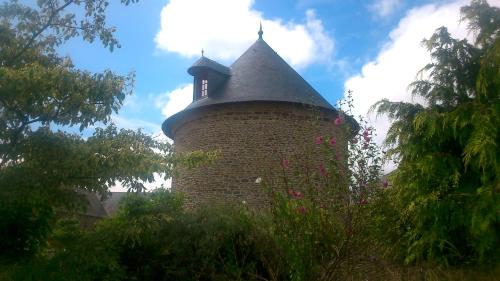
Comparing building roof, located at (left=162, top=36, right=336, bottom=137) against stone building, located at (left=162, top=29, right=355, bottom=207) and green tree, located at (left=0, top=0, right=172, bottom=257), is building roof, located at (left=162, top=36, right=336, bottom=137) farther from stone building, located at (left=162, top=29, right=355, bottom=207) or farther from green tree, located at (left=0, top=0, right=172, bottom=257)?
green tree, located at (left=0, top=0, right=172, bottom=257)

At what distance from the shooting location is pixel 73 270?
5656mm

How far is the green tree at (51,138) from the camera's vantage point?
5.16m

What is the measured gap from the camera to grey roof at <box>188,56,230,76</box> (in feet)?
49.3

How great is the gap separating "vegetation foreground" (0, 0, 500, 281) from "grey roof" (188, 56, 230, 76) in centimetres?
759

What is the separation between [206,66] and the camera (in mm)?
15031

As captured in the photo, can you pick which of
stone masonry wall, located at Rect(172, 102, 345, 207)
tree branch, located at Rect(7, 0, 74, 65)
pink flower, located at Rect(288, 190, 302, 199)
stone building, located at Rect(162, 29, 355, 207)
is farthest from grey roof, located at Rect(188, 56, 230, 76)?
pink flower, located at Rect(288, 190, 302, 199)

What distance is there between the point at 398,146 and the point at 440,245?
202 cm

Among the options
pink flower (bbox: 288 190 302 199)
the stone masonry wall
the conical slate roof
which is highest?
the conical slate roof

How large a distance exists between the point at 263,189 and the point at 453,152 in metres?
4.19

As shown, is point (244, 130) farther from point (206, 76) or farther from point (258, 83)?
point (206, 76)

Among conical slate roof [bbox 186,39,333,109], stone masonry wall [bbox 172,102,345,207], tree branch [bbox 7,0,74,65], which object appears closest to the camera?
tree branch [bbox 7,0,74,65]

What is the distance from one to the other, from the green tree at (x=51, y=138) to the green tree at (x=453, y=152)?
14.3ft

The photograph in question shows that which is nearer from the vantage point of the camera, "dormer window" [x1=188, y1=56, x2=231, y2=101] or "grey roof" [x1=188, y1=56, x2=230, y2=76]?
"dormer window" [x1=188, y1=56, x2=231, y2=101]

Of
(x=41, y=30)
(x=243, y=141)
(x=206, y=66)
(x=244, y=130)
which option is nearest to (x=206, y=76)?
(x=206, y=66)
